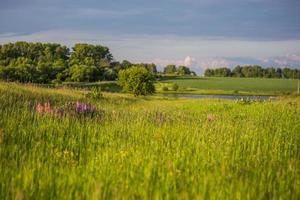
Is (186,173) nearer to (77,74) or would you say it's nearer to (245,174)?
(245,174)

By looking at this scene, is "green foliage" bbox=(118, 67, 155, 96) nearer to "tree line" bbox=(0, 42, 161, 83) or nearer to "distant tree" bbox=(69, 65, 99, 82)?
"tree line" bbox=(0, 42, 161, 83)

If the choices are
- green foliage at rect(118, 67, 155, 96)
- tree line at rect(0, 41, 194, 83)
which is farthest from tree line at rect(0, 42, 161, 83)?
green foliage at rect(118, 67, 155, 96)

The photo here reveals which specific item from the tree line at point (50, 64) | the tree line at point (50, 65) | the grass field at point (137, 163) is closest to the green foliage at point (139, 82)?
the tree line at point (50, 65)

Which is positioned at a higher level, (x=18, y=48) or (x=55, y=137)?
(x=18, y=48)

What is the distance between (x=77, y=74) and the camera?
130 metres

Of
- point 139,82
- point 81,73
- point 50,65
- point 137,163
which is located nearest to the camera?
point 137,163

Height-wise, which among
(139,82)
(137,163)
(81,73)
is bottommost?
(137,163)

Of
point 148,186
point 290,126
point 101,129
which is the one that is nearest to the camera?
point 148,186

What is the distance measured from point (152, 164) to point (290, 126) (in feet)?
21.6

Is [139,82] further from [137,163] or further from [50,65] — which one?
[50,65]

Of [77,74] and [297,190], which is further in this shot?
[77,74]

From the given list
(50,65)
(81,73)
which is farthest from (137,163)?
(50,65)

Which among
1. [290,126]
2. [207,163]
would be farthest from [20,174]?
[290,126]

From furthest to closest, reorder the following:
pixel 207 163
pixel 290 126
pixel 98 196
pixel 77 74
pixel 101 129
Result: pixel 77 74, pixel 290 126, pixel 101 129, pixel 207 163, pixel 98 196
